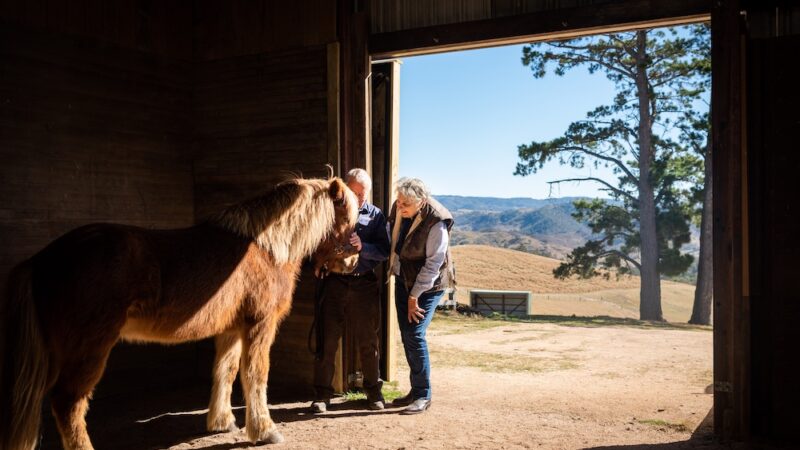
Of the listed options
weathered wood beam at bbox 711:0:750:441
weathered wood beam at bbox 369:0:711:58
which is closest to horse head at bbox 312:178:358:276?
weathered wood beam at bbox 369:0:711:58

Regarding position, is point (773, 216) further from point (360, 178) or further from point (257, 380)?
point (257, 380)

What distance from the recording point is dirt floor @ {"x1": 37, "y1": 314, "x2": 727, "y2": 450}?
3.82 meters

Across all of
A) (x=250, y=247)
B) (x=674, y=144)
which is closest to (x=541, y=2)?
(x=250, y=247)

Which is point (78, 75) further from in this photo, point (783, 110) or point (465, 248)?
point (465, 248)

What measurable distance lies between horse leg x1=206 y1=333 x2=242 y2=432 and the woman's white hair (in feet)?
4.78

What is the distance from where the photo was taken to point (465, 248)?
25234mm

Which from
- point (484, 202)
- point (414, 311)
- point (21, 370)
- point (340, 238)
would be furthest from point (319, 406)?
point (484, 202)

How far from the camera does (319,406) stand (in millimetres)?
4434

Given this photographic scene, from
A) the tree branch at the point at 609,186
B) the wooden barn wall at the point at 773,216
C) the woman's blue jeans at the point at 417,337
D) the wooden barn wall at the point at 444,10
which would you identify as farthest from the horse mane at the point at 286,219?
the tree branch at the point at 609,186

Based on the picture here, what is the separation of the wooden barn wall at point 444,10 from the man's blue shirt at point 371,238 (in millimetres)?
1484

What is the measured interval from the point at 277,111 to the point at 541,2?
229 cm

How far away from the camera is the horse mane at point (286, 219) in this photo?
3871 millimetres

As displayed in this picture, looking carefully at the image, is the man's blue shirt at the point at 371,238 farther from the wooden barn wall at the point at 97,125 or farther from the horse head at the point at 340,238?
the wooden barn wall at the point at 97,125

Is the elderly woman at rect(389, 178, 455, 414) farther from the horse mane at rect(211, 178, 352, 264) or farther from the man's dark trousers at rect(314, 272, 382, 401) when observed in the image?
the horse mane at rect(211, 178, 352, 264)
